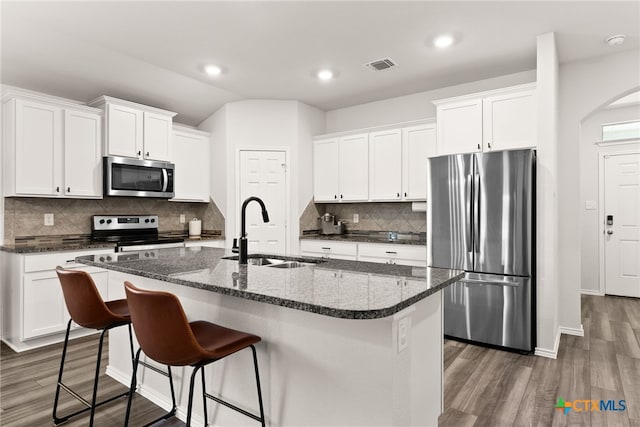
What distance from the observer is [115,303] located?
237 cm

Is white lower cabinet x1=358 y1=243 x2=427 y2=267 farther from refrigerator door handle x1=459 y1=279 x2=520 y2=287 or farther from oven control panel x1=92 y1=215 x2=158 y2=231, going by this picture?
oven control panel x1=92 y1=215 x2=158 y2=231

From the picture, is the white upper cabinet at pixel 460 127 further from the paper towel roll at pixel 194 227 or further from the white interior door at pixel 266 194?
the paper towel roll at pixel 194 227

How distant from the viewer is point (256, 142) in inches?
190

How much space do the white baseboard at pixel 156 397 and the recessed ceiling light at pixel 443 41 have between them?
3.26 m

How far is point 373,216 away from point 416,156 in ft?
3.56

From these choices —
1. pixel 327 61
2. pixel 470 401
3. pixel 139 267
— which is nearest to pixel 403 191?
pixel 327 61

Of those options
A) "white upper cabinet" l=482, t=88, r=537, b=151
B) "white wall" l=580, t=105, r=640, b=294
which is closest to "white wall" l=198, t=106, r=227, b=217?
"white upper cabinet" l=482, t=88, r=537, b=151

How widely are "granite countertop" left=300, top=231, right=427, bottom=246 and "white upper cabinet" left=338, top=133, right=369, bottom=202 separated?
0.52 m

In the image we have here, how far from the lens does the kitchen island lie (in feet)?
4.57

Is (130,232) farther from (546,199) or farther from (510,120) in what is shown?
(546,199)

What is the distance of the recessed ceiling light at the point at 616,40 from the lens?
10.1ft

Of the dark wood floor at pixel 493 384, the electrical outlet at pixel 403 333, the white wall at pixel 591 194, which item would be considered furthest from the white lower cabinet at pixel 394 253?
the white wall at pixel 591 194

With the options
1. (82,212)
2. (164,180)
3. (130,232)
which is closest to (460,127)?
(164,180)

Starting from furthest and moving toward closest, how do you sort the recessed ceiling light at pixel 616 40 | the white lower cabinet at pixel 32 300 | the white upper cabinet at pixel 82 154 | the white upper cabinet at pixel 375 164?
the white upper cabinet at pixel 375 164
the white upper cabinet at pixel 82 154
the white lower cabinet at pixel 32 300
the recessed ceiling light at pixel 616 40
